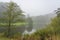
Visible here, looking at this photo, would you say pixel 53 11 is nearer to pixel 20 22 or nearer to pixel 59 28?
pixel 59 28

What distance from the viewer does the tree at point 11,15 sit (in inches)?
80.6

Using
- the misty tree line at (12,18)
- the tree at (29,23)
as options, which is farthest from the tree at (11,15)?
the tree at (29,23)

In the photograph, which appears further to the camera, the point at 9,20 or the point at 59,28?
the point at 9,20

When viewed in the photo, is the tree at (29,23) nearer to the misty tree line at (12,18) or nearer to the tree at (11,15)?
the misty tree line at (12,18)

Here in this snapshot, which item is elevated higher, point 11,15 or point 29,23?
point 11,15

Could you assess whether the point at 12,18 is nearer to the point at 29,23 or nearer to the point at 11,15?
the point at 11,15

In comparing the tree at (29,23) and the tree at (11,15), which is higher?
the tree at (11,15)

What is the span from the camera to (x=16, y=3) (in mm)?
2080

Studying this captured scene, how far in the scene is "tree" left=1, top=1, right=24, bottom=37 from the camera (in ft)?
6.72

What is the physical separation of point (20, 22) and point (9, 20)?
0.63 feet

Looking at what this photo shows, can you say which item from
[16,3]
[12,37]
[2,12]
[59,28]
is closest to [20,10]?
[16,3]

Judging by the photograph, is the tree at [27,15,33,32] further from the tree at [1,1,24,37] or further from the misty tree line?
the tree at [1,1,24,37]

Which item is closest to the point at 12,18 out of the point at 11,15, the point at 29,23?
the point at 11,15

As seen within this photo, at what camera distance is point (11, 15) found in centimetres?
205
